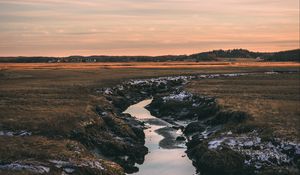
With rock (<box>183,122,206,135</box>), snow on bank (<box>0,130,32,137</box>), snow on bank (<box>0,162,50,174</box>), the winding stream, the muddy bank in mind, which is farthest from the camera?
rock (<box>183,122,206,135</box>)

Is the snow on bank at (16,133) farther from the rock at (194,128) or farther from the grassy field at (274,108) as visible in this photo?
the grassy field at (274,108)

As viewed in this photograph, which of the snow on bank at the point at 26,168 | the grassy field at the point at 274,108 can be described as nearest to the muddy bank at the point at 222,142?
the grassy field at the point at 274,108

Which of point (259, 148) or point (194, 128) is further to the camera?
point (194, 128)

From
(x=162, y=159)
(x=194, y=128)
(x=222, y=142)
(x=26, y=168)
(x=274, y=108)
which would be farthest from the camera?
(x=274, y=108)

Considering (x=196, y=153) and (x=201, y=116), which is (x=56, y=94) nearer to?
(x=201, y=116)

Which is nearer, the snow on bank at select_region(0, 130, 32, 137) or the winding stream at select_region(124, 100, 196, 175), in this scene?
the winding stream at select_region(124, 100, 196, 175)

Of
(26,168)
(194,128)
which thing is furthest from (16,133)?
(194,128)

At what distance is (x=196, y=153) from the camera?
116 feet

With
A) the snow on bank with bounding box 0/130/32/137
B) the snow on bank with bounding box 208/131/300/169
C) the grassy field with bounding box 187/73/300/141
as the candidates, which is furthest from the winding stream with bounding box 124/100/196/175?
the snow on bank with bounding box 0/130/32/137

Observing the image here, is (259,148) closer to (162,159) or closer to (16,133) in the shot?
(162,159)

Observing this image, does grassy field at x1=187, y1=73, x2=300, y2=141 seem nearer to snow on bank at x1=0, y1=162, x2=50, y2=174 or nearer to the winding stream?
the winding stream

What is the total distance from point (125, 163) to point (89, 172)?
6017 millimetres

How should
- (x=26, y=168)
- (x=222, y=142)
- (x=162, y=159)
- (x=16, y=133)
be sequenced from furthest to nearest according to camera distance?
(x=162, y=159)
(x=16, y=133)
(x=222, y=142)
(x=26, y=168)

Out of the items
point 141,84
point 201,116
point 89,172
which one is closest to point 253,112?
point 201,116
